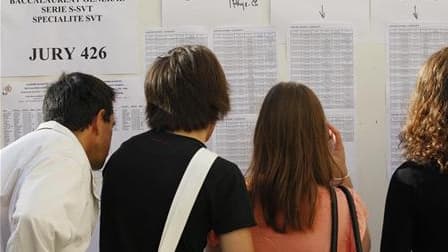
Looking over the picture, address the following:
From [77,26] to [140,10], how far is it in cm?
23

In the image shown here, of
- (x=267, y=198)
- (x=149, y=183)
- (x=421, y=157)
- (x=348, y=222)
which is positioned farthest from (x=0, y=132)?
(x=421, y=157)

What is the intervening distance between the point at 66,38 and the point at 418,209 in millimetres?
1280

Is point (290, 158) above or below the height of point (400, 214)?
above

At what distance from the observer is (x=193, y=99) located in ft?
4.11

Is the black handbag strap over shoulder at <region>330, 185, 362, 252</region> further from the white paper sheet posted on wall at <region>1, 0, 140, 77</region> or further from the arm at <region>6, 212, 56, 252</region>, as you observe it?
the white paper sheet posted on wall at <region>1, 0, 140, 77</region>

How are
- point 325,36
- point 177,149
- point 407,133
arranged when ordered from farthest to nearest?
1. point 325,36
2. point 407,133
3. point 177,149

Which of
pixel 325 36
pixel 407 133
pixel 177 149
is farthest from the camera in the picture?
pixel 325 36

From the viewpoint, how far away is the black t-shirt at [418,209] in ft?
4.17

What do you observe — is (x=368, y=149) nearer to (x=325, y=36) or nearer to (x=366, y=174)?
(x=366, y=174)

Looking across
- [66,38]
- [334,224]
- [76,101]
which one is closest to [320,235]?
[334,224]

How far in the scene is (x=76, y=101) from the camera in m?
1.46

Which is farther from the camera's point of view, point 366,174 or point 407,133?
point 366,174

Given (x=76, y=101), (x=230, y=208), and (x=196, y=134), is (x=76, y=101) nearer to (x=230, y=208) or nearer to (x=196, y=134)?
(x=196, y=134)

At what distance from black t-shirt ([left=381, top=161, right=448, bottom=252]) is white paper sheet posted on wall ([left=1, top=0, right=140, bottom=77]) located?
39.2 inches
